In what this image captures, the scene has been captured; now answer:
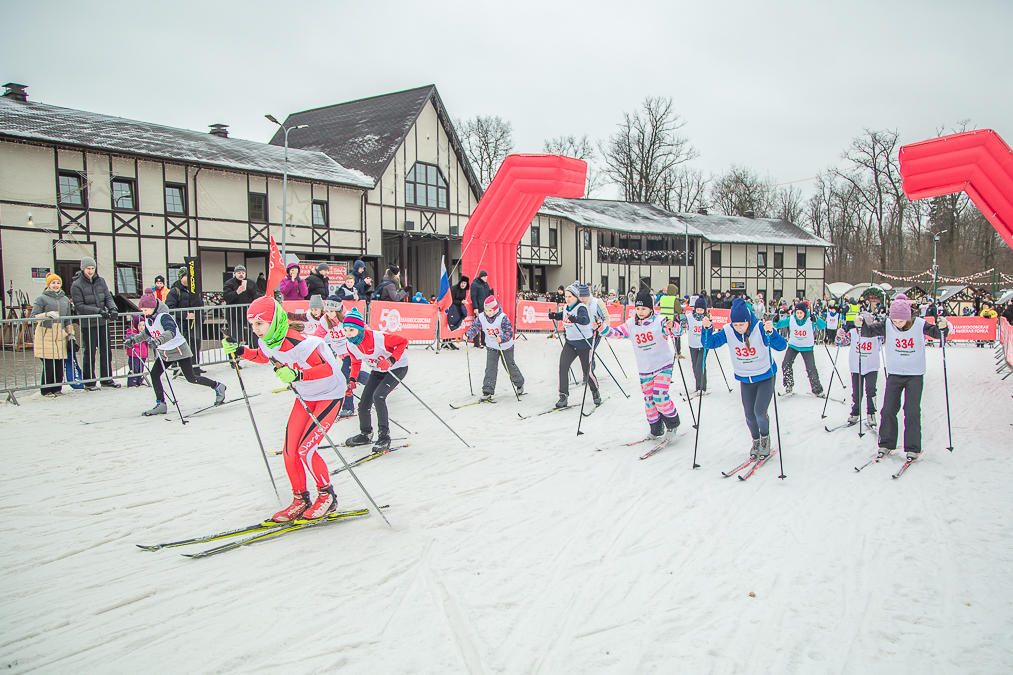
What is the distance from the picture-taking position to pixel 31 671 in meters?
2.85

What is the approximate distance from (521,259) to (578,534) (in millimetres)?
30009

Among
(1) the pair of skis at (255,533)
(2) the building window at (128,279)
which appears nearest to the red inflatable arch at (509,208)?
(1) the pair of skis at (255,533)

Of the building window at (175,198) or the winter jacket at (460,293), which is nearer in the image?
the winter jacket at (460,293)

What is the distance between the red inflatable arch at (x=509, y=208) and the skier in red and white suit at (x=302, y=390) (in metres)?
9.39

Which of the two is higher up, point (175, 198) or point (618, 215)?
point (618, 215)

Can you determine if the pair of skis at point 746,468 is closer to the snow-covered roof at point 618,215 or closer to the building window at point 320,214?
the building window at point 320,214

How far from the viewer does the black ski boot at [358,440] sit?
6.97m

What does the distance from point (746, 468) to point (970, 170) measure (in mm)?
8159

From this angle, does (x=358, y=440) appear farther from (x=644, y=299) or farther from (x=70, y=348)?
(x=70, y=348)

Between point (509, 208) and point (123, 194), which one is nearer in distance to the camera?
point (509, 208)

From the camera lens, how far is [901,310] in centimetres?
622

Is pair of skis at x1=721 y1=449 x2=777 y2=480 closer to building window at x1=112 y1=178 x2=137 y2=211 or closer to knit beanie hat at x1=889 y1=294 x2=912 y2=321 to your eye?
knit beanie hat at x1=889 y1=294 x2=912 y2=321

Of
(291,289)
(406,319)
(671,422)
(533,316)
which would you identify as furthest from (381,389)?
(533,316)

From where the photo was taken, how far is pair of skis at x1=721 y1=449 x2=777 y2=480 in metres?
5.81
